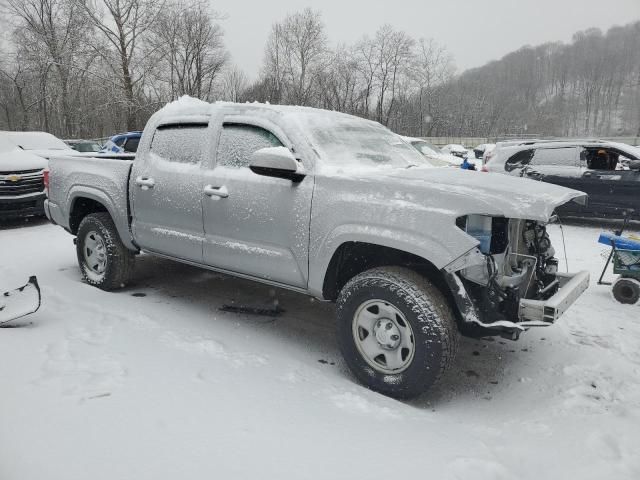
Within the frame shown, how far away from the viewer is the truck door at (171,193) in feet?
13.4

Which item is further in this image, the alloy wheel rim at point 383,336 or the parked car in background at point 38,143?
the parked car in background at point 38,143

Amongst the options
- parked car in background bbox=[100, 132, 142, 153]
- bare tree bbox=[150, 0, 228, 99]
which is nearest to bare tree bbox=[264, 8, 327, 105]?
bare tree bbox=[150, 0, 228, 99]

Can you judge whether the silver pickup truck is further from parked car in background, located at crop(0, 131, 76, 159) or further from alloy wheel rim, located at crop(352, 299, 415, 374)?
parked car in background, located at crop(0, 131, 76, 159)

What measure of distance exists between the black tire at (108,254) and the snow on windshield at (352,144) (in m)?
2.46

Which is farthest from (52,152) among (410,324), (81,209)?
(410,324)

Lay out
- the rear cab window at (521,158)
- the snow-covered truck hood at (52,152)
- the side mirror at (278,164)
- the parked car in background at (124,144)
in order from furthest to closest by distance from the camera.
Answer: the parked car in background at (124,144)
the snow-covered truck hood at (52,152)
the rear cab window at (521,158)
the side mirror at (278,164)

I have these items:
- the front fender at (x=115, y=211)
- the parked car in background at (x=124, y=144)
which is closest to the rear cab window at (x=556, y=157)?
the front fender at (x=115, y=211)

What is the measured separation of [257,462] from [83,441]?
35.4 inches

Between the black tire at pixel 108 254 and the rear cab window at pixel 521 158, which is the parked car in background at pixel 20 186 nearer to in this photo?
the black tire at pixel 108 254

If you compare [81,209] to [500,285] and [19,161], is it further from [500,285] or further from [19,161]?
[19,161]

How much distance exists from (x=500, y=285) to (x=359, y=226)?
955mm

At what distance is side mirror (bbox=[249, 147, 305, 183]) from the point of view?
3.23 meters

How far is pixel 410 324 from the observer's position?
2.87 m

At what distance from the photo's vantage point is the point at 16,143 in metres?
10.6
